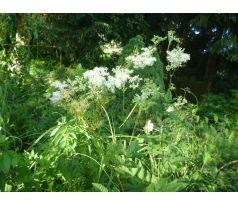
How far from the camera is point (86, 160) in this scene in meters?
2.78

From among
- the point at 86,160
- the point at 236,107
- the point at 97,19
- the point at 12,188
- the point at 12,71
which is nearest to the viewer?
the point at 12,188

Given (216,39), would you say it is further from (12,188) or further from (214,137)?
(12,188)

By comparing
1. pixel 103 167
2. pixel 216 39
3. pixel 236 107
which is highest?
pixel 216 39

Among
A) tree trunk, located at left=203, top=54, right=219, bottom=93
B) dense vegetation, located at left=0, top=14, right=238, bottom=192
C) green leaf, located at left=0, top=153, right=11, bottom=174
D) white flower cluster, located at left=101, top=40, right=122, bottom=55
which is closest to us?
green leaf, located at left=0, top=153, right=11, bottom=174

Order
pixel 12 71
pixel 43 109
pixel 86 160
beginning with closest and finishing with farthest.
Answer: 1. pixel 86 160
2. pixel 43 109
3. pixel 12 71

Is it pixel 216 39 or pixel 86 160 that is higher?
pixel 216 39

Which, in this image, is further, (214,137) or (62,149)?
(214,137)

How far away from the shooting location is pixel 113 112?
16.2 ft

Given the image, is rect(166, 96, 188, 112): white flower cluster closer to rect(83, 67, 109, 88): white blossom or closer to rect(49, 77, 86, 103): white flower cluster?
rect(83, 67, 109, 88): white blossom

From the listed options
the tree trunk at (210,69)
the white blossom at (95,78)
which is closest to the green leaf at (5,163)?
the white blossom at (95,78)

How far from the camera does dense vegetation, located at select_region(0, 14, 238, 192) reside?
2684 millimetres

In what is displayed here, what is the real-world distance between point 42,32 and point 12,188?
6.71 m

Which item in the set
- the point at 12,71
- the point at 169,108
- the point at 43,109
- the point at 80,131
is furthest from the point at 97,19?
the point at 80,131

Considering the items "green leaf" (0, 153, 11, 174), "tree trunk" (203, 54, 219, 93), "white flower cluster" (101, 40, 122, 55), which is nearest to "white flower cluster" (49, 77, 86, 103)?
"green leaf" (0, 153, 11, 174)
